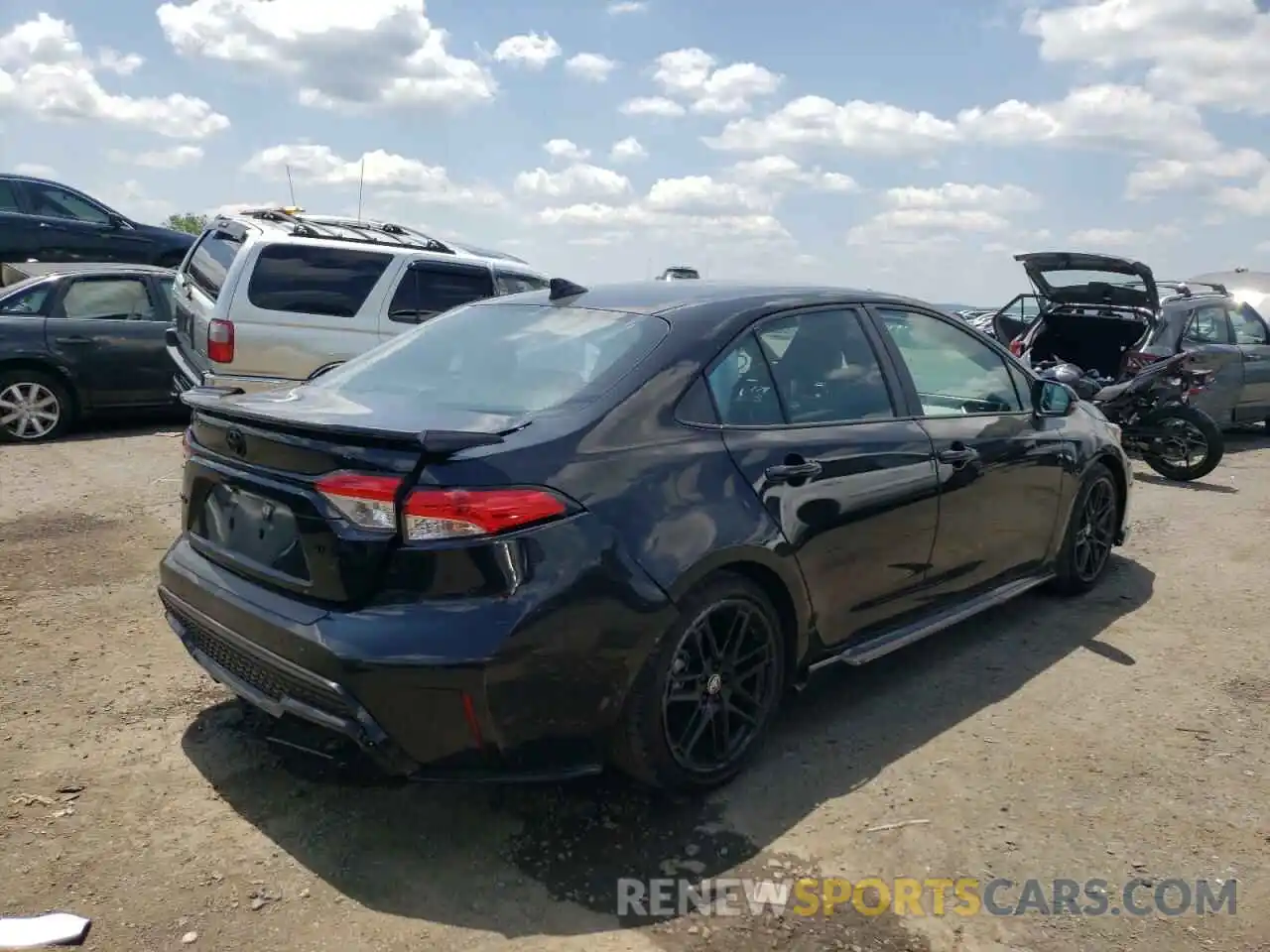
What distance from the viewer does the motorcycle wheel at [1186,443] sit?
886 centimetres

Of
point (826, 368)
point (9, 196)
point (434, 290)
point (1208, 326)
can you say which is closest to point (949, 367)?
point (826, 368)

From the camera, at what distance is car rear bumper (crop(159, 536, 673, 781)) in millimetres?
2691

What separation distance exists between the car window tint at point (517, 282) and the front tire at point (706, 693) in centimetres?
619

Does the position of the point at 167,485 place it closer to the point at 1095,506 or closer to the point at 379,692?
the point at 379,692

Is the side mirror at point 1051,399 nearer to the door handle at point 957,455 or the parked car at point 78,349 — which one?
the door handle at point 957,455

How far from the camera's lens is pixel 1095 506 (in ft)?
18.0

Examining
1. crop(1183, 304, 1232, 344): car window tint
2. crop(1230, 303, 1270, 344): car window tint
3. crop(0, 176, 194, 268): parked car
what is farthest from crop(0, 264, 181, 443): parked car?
crop(1230, 303, 1270, 344): car window tint

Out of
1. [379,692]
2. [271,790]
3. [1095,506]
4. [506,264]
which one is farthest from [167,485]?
[1095,506]

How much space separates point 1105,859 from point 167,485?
643 cm

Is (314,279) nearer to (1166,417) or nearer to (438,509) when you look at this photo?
(438,509)

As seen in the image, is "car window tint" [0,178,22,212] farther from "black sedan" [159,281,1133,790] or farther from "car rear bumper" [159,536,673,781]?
"car rear bumper" [159,536,673,781]

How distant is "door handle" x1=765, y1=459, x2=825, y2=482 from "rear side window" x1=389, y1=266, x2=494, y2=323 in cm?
537

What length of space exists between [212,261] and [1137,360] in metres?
8.31

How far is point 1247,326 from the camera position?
1107 centimetres
